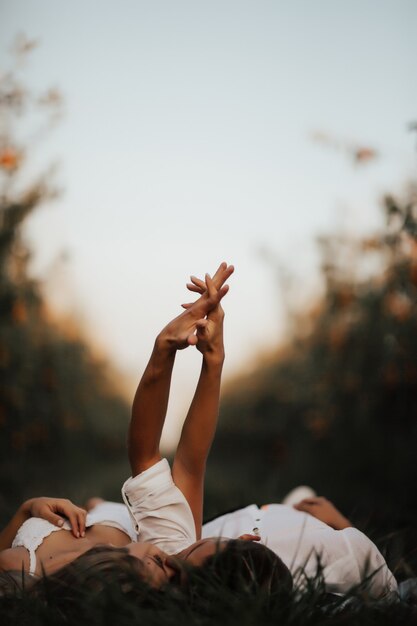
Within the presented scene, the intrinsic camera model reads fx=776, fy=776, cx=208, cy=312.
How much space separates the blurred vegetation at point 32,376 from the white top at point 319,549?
5.13ft

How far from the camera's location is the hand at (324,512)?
9.64 feet

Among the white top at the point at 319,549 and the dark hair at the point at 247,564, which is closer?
the dark hair at the point at 247,564

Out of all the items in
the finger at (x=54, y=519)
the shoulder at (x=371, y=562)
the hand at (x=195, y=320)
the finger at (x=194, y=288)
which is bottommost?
the shoulder at (x=371, y=562)

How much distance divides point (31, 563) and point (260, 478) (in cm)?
528

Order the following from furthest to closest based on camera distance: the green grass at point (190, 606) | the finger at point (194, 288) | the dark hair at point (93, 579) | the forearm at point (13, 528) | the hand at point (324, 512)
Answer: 1. the hand at point (324, 512)
2. the finger at point (194, 288)
3. the forearm at point (13, 528)
4. the dark hair at point (93, 579)
5. the green grass at point (190, 606)

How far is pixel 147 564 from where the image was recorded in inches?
81.8

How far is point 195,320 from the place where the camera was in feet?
8.19

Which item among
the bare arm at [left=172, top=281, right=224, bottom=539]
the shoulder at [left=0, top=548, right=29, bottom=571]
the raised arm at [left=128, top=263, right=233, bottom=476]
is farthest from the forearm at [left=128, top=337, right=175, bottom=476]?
the shoulder at [left=0, top=548, right=29, bottom=571]

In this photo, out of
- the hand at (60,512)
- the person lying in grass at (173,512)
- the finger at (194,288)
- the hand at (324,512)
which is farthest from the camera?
the hand at (324,512)

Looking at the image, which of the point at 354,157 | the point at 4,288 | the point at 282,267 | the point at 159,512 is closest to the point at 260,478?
the point at 282,267

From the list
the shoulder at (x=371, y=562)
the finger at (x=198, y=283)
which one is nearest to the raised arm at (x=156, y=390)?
A: the finger at (x=198, y=283)

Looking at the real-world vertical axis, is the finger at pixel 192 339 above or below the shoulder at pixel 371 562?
above

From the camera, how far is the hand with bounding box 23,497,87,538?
2.39 metres

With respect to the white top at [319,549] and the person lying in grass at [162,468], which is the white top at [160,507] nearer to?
the person lying in grass at [162,468]
